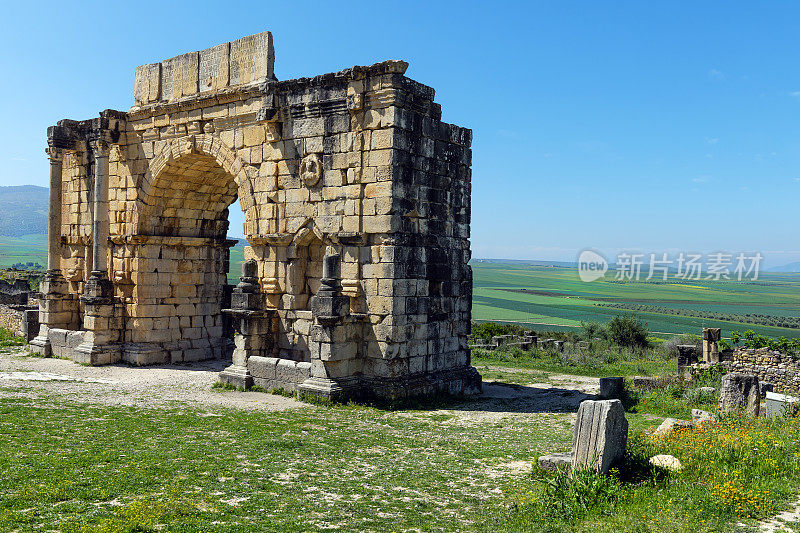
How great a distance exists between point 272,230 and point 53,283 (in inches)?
330

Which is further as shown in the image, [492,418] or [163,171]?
[163,171]

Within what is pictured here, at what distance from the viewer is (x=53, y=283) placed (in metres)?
18.5

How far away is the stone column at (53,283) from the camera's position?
18312 millimetres

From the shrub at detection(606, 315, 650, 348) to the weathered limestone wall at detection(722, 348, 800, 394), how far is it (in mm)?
8880

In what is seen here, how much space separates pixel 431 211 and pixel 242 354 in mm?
5081

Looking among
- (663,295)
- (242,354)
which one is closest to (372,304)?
(242,354)

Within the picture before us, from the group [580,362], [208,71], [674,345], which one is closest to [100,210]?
[208,71]

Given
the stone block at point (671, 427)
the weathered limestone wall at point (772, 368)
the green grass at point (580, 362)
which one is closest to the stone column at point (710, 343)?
the green grass at point (580, 362)

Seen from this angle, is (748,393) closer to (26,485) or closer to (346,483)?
(346,483)

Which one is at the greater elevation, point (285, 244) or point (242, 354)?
point (285, 244)

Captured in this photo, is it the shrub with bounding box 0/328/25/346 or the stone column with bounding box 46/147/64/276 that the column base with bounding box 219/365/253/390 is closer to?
the stone column with bounding box 46/147/64/276

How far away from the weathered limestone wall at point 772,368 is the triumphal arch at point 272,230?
7.77m

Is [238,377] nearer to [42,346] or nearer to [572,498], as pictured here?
[42,346]

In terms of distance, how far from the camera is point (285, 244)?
46.2ft
